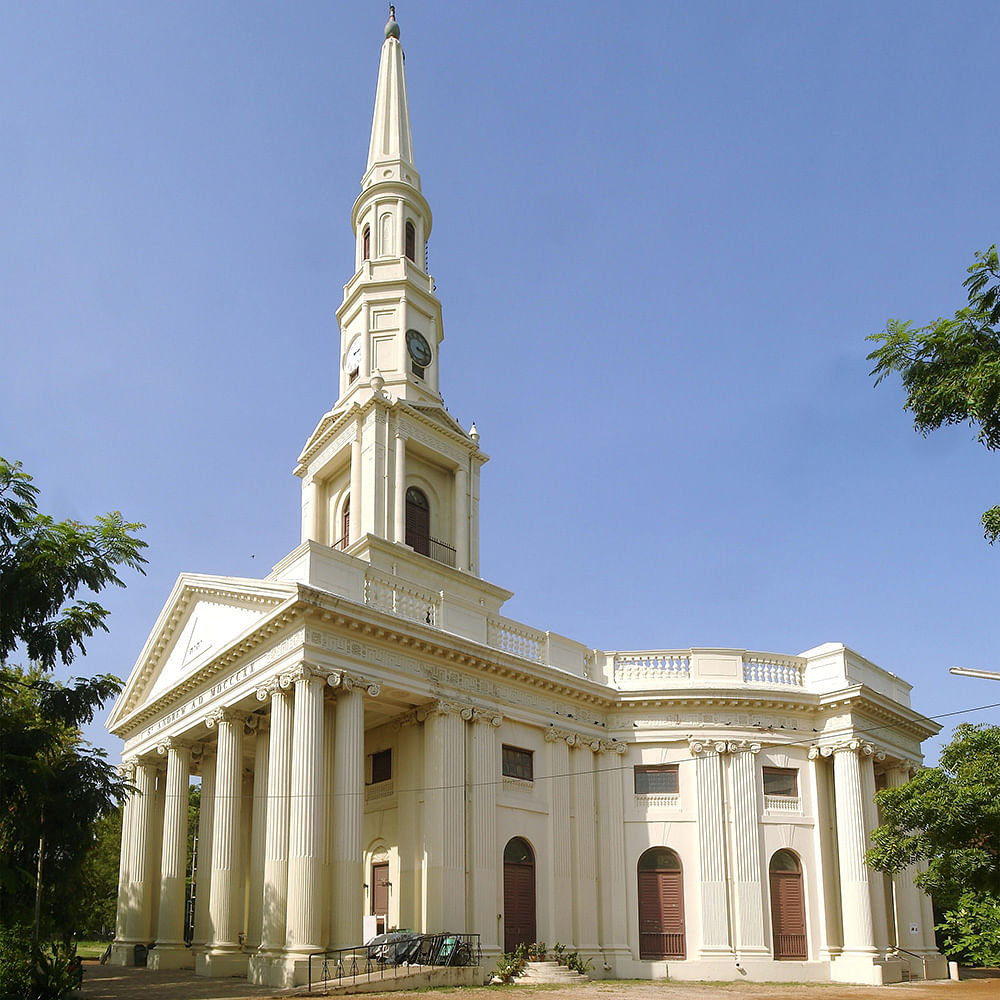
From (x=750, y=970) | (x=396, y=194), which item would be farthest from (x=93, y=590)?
(x=396, y=194)

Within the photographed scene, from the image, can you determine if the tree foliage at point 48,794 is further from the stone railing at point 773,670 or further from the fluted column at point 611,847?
the stone railing at point 773,670

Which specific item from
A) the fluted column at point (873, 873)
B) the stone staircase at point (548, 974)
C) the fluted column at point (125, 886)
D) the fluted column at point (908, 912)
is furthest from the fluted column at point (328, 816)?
the fluted column at point (908, 912)

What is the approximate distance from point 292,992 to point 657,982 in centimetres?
1125

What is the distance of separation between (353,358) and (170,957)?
67.0 ft

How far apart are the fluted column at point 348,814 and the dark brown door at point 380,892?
3547mm

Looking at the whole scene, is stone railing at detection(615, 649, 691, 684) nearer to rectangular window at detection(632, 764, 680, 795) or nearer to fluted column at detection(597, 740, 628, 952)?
fluted column at detection(597, 740, 628, 952)

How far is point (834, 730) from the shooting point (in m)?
31.8

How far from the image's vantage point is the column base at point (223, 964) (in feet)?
84.0

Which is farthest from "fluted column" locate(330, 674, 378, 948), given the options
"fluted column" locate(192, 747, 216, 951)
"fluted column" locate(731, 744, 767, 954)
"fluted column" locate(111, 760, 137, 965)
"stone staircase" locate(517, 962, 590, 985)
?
"fluted column" locate(731, 744, 767, 954)

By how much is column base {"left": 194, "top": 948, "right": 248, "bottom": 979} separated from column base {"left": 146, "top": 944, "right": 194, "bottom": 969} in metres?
3.04

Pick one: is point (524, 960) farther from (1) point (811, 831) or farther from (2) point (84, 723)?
(2) point (84, 723)

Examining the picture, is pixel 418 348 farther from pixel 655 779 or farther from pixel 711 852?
pixel 711 852

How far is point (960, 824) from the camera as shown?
21.8m

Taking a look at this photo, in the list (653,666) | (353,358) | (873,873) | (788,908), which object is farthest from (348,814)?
(353,358)
